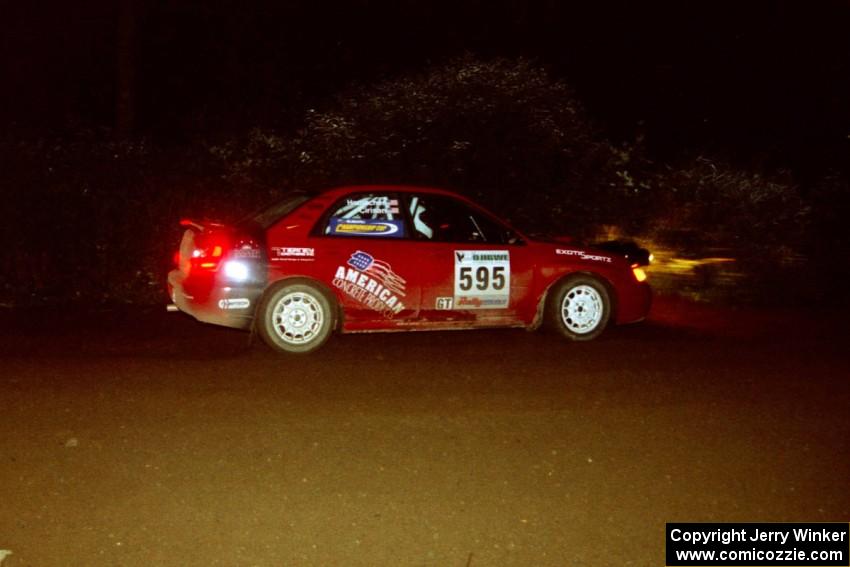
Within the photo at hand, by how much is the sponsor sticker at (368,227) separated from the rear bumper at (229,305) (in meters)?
0.91

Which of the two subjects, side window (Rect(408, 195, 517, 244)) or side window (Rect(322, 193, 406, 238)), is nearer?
side window (Rect(322, 193, 406, 238))

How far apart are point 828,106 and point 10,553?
22998 mm

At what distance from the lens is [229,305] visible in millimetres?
9047

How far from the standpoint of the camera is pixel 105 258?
42.3 feet

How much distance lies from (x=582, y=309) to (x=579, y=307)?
0.12 ft

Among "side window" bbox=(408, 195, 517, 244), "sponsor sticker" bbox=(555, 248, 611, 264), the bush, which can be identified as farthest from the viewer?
the bush

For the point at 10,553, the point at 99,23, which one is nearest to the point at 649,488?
the point at 10,553

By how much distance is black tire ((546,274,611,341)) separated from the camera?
9922 millimetres

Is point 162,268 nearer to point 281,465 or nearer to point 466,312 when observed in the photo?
point 466,312

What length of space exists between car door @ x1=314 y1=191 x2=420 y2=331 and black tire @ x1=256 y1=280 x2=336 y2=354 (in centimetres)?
19

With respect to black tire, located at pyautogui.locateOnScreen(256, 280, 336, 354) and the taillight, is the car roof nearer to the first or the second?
black tire, located at pyautogui.locateOnScreen(256, 280, 336, 354)

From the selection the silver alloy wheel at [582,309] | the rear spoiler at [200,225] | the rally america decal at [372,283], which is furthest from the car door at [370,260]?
the silver alloy wheel at [582,309]

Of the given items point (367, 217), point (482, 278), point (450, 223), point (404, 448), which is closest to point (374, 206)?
point (367, 217)

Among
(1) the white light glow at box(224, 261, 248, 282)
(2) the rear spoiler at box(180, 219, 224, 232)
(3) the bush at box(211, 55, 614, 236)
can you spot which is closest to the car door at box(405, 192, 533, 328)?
(1) the white light glow at box(224, 261, 248, 282)
